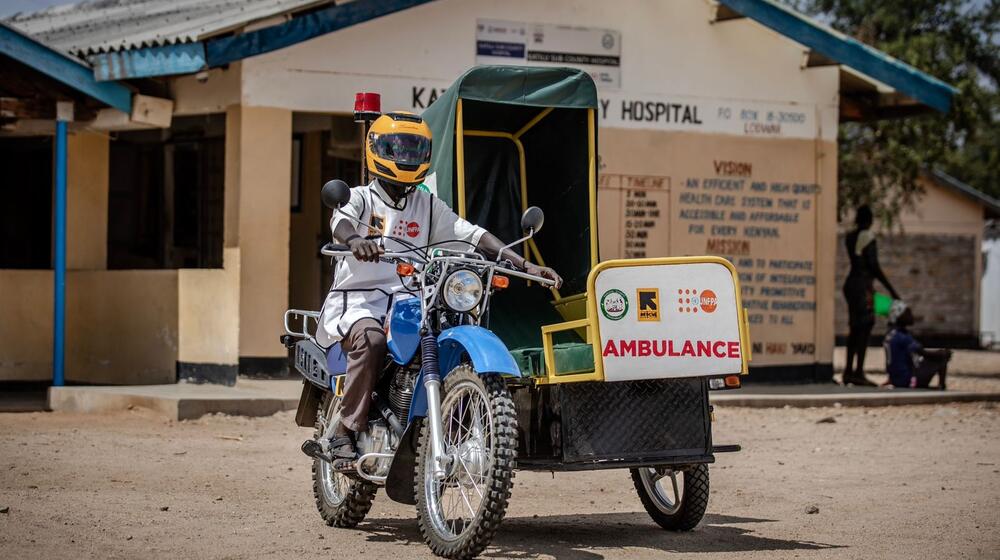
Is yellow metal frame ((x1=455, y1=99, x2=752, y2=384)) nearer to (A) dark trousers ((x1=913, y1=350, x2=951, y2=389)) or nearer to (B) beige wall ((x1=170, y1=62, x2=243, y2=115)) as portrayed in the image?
(B) beige wall ((x1=170, y1=62, x2=243, y2=115))

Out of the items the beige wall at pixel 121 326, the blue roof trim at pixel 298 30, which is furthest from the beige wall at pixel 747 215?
the beige wall at pixel 121 326

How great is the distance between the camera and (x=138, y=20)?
14.6m

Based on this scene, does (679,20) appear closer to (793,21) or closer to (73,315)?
(793,21)

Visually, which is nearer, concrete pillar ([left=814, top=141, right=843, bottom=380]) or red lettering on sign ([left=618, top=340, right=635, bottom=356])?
red lettering on sign ([left=618, top=340, right=635, bottom=356])

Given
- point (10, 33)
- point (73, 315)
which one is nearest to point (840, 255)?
point (73, 315)

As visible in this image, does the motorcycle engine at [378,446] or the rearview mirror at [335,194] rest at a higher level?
the rearview mirror at [335,194]

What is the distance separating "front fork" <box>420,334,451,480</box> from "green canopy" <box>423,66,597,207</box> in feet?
7.75

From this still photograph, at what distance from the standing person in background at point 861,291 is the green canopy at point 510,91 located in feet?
24.6

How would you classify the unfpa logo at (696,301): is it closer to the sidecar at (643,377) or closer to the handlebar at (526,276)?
the sidecar at (643,377)

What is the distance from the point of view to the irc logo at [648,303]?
5828 millimetres

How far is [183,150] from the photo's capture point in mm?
15719

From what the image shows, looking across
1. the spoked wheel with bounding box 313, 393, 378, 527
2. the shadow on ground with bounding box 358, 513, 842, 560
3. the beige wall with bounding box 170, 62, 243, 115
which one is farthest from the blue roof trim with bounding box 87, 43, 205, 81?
the shadow on ground with bounding box 358, 513, 842, 560

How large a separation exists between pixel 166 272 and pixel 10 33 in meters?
2.65

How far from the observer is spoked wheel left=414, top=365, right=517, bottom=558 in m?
5.23
